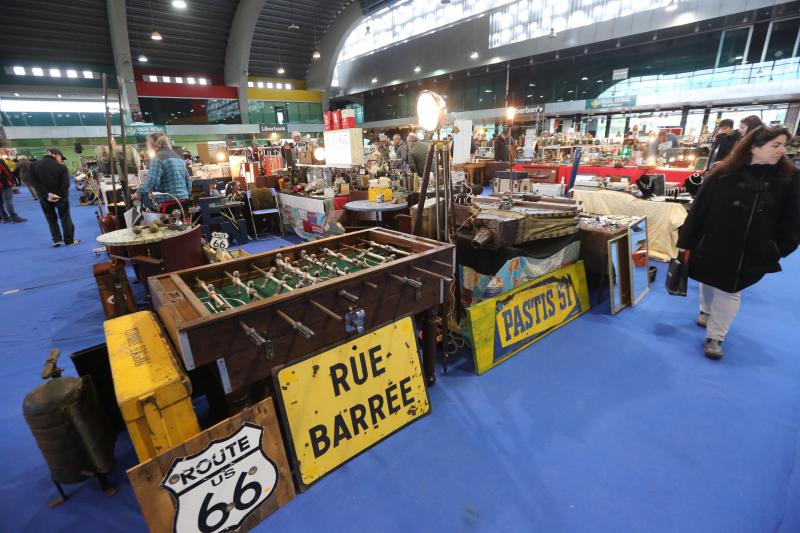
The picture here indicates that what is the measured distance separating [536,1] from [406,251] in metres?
18.5

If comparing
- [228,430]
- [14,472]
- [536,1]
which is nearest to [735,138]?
[228,430]

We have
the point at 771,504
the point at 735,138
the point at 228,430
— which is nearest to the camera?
the point at 228,430

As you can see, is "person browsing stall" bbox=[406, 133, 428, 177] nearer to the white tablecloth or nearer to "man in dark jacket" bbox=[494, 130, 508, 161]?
Answer: the white tablecloth

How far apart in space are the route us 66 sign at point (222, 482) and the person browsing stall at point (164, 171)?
3863mm

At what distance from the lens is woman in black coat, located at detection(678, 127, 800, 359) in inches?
96.6

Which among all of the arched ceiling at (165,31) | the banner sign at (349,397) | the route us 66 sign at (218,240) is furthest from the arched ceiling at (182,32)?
the banner sign at (349,397)

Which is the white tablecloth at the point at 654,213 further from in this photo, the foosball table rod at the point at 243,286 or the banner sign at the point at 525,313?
the foosball table rod at the point at 243,286

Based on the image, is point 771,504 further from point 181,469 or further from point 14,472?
point 14,472

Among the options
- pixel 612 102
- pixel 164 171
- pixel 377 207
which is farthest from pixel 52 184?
pixel 612 102

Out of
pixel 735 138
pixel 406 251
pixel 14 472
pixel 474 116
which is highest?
pixel 474 116

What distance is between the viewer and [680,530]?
161cm

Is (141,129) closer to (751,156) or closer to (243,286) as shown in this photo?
(243,286)

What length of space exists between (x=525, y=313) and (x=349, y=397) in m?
1.73

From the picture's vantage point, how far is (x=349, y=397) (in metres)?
1.98
